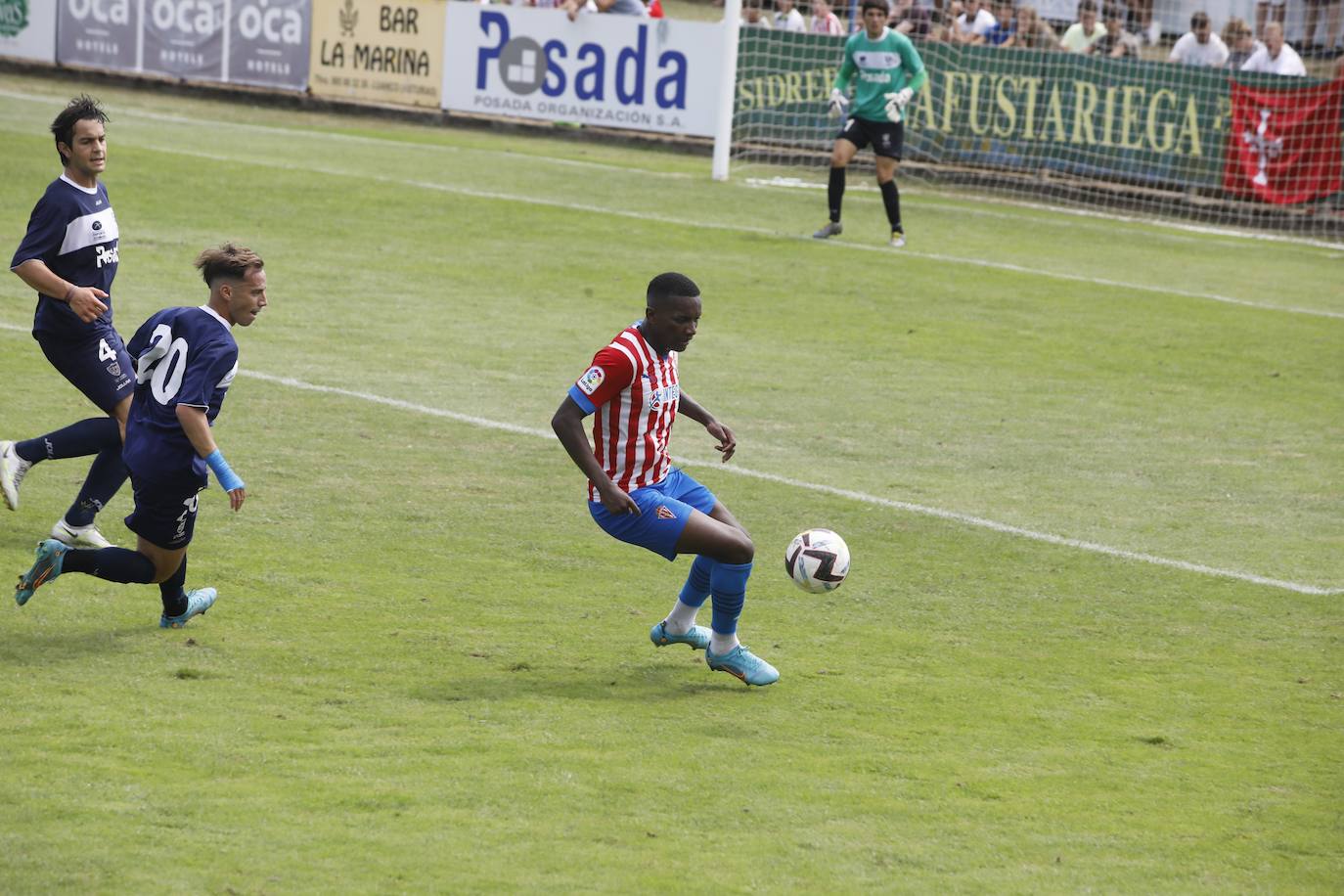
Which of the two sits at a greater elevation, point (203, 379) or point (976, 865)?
point (203, 379)

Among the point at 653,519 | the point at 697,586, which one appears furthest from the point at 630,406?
the point at 697,586

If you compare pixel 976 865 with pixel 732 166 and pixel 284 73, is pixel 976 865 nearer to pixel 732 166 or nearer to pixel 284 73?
pixel 732 166

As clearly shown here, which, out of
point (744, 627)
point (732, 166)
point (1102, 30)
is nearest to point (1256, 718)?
point (744, 627)

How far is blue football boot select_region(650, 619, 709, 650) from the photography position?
7.03 m

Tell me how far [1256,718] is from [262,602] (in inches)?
169

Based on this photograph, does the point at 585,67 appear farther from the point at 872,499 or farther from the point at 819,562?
the point at 819,562

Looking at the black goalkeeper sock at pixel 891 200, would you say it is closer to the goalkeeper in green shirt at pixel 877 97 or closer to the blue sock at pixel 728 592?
the goalkeeper in green shirt at pixel 877 97

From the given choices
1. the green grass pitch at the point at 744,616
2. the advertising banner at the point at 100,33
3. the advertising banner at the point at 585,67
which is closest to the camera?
the green grass pitch at the point at 744,616

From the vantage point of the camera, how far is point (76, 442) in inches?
316

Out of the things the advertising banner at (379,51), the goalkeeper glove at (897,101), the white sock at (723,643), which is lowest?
the white sock at (723,643)

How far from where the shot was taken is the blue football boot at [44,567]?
655 cm

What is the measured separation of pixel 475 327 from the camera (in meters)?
13.9

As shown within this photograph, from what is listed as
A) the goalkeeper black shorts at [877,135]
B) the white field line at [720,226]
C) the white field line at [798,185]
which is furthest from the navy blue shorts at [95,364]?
the white field line at [798,185]

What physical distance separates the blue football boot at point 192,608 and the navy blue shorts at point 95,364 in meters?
1.37
